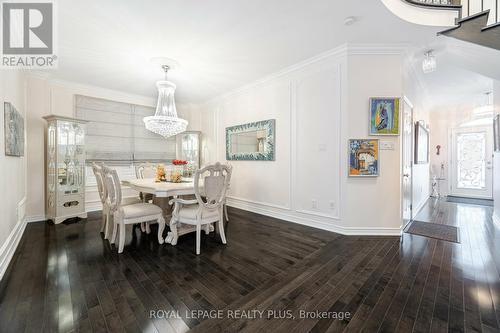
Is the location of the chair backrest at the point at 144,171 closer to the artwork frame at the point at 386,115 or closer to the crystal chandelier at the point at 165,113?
the crystal chandelier at the point at 165,113

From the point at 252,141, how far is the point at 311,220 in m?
2.03

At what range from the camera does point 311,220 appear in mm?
3525

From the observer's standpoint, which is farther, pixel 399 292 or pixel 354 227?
pixel 354 227

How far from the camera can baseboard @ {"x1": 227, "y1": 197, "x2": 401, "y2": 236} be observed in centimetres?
308

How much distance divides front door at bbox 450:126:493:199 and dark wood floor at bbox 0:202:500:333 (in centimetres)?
471

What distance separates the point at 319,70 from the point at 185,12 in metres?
2.14

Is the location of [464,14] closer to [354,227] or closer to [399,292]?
[354,227]

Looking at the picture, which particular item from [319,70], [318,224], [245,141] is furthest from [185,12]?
[318,224]

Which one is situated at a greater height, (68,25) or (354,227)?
(68,25)

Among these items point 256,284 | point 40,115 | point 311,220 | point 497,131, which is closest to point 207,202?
point 256,284

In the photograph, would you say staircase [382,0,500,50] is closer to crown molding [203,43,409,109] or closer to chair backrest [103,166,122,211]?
crown molding [203,43,409,109]

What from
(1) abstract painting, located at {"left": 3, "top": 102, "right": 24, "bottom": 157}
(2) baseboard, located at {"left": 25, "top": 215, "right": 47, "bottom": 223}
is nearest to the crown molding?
(1) abstract painting, located at {"left": 3, "top": 102, "right": 24, "bottom": 157}

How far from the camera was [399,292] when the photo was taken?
177 centimetres

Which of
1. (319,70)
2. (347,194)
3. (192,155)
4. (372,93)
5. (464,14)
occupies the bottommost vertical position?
(347,194)
